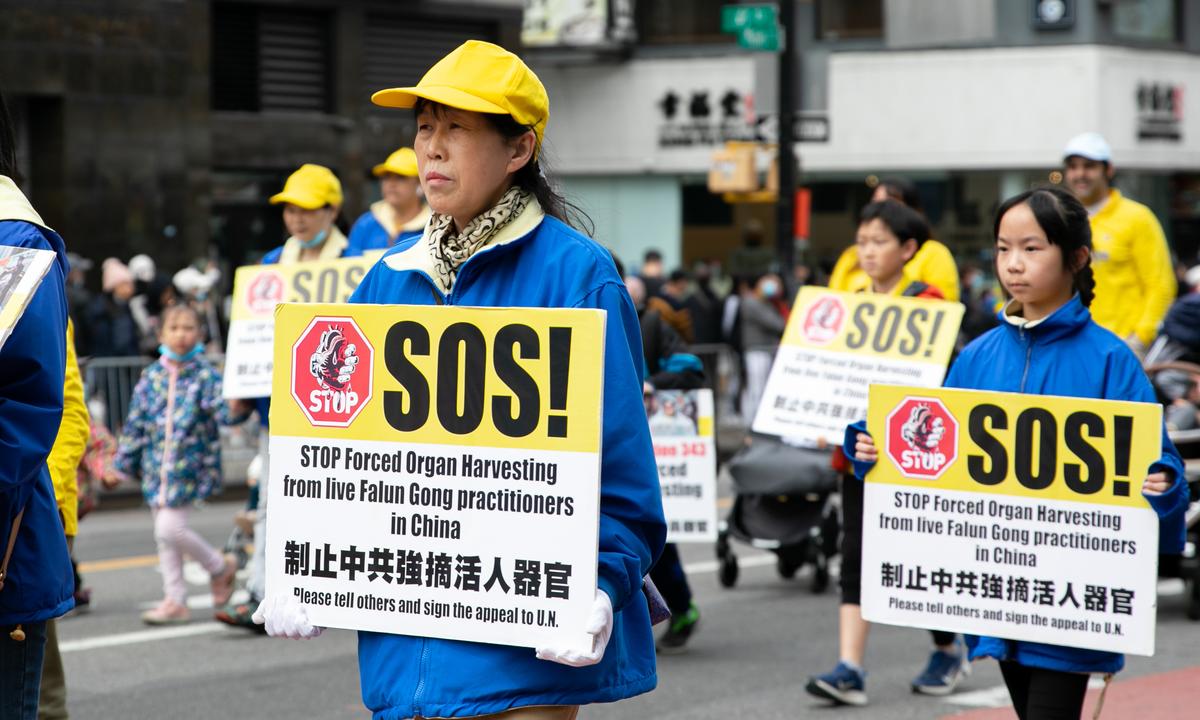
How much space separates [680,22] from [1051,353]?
95.6 ft

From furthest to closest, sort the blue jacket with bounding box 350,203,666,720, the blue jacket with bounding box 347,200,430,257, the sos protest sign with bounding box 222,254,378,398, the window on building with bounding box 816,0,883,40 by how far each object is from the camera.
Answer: the window on building with bounding box 816,0,883,40, the blue jacket with bounding box 347,200,430,257, the sos protest sign with bounding box 222,254,378,398, the blue jacket with bounding box 350,203,666,720

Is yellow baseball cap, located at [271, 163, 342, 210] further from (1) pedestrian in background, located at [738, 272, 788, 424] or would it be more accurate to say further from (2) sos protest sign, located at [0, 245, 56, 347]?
(1) pedestrian in background, located at [738, 272, 788, 424]

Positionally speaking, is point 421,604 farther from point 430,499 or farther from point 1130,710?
point 1130,710

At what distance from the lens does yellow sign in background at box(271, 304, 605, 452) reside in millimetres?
3295

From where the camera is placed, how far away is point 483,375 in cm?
339

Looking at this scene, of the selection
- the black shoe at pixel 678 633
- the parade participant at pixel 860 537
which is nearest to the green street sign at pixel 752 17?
the parade participant at pixel 860 537

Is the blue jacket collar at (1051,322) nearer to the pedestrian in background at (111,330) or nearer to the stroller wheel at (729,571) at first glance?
the stroller wheel at (729,571)

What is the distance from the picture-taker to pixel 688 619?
830cm

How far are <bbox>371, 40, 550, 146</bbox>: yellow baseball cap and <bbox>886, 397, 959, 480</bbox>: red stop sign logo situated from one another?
203 cm

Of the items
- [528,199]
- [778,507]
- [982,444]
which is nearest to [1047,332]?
[982,444]

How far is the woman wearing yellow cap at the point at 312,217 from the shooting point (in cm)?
867

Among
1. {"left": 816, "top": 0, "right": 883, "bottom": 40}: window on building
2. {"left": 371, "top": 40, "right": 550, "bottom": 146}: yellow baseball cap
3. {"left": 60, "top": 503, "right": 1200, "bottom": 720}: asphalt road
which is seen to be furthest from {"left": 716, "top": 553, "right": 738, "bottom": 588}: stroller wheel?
{"left": 816, "top": 0, "right": 883, "bottom": 40}: window on building

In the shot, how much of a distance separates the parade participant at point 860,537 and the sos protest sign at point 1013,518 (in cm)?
186

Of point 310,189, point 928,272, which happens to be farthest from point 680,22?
point 928,272
